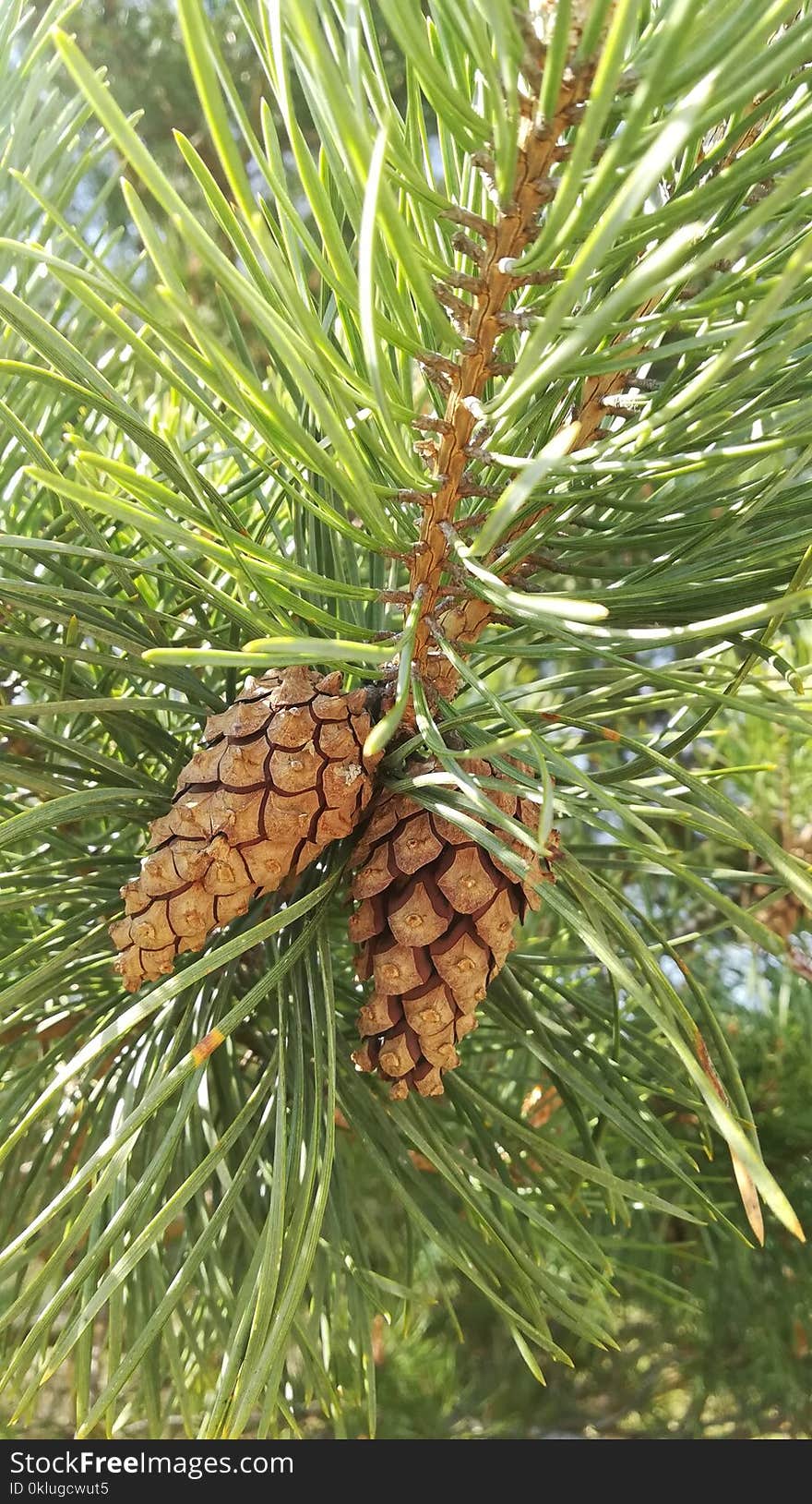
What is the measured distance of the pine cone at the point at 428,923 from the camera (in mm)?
344

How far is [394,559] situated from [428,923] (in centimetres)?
11

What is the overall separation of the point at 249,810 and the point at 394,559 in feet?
0.29

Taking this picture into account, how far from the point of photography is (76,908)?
46 cm

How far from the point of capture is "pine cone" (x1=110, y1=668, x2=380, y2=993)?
0.34m

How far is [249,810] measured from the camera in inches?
13.4

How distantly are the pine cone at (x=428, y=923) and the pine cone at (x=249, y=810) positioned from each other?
0.7 inches

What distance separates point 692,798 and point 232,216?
352mm

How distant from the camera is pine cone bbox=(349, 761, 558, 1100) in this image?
1.13ft

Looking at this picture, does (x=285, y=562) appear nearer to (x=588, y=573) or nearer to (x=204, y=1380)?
(x=588, y=573)

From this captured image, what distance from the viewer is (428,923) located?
1.12 ft

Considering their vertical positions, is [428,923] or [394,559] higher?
[394,559]

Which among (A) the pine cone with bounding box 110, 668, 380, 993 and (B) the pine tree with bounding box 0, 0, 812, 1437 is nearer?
(B) the pine tree with bounding box 0, 0, 812, 1437

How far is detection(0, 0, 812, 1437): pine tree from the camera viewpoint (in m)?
0.23

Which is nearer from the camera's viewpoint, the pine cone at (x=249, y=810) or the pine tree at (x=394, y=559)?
the pine tree at (x=394, y=559)
